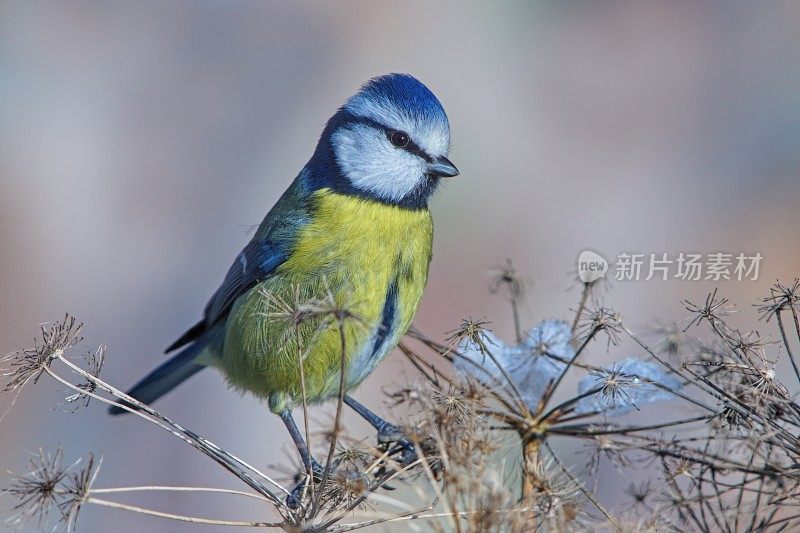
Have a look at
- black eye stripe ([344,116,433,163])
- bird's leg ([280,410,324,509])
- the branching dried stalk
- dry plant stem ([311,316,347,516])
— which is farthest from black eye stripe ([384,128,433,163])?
dry plant stem ([311,316,347,516])

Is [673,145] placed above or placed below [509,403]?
above

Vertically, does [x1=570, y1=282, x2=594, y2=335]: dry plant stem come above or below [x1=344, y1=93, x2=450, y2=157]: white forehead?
below

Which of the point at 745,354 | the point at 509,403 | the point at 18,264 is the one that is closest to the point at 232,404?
the point at 18,264

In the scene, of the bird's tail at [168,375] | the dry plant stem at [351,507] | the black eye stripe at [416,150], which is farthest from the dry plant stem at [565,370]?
the bird's tail at [168,375]

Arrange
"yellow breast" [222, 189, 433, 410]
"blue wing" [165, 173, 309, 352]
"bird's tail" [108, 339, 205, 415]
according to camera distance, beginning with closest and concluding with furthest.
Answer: "yellow breast" [222, 189, 433, 410] → "blue wing" [165, 173, 309, 352] → "bird's tail" [108, 339, 205, 415]

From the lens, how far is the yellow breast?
1521mm

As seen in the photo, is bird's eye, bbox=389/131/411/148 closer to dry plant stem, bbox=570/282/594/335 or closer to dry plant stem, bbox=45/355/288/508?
dry plant stem, bbox=570/282/594/335

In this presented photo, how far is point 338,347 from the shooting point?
1538mm

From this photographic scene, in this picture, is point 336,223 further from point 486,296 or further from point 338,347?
point 486,296

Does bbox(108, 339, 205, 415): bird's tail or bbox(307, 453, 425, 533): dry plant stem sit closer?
bbox(307, 453, 425, 533): dry plant stem

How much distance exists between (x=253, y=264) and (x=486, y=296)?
1.16m

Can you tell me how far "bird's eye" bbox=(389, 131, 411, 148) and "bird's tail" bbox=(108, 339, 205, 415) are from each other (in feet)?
2.29

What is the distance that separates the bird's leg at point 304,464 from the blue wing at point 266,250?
0.27 meters

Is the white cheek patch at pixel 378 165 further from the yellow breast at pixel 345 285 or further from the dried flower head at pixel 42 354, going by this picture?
the dried flower head at pixel 42 354
